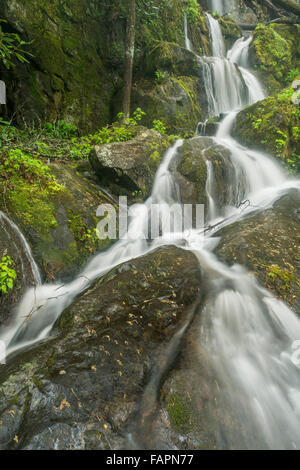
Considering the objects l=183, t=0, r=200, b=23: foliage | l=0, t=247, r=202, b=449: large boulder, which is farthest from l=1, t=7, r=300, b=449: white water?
l=183, t=0, r=200, b=23: foliage

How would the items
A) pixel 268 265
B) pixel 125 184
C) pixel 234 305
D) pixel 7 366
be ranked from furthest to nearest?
pixel 125 184
pixel 268 265
pixel 234 305
pixel 7 366

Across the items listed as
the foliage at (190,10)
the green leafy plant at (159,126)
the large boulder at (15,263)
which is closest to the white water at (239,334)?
the large boulder at (15,263)

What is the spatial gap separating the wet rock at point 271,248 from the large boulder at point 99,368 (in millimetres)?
901

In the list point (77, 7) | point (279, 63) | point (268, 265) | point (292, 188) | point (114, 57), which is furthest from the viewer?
point (279, 63)

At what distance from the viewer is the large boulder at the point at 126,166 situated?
503 centimetres

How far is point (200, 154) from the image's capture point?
239 inches

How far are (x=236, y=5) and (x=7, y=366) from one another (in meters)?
25.7

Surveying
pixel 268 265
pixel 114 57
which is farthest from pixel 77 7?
pixel 268 265

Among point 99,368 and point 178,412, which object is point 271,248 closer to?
point 178,412

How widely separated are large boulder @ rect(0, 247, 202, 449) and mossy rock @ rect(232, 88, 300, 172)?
19.0 ft

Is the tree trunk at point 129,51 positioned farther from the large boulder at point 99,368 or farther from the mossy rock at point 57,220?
the large boulder at point 99,368

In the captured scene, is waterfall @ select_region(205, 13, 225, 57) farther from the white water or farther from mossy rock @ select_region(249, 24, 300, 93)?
the white water
